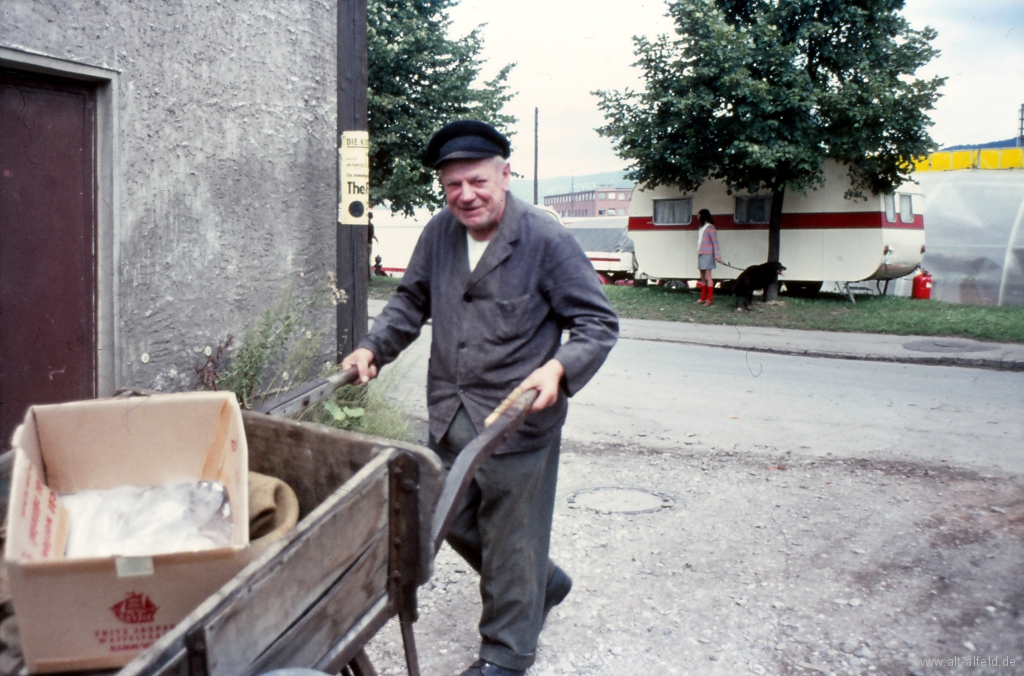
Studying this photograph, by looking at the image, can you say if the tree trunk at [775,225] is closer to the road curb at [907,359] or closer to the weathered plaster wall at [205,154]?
the road curb at [907,359]

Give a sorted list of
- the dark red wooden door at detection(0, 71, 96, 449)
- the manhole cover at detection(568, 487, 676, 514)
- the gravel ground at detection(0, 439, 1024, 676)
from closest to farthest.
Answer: the gravel ground at detection(0, 439, 1024, 676) → the dark red wooden door at detection(0, 71, 96, 449) → the manhole cover at detection(568, 487, 676, 514)

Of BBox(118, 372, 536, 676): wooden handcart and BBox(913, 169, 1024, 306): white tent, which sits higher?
BBox(913, 169, 1024, 306): white tent

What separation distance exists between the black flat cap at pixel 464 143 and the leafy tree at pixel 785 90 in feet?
46.2

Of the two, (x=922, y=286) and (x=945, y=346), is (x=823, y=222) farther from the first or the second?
(x=945, y=346)

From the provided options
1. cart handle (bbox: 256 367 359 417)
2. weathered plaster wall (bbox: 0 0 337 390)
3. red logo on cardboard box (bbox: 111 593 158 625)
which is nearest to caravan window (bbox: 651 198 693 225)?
weathered plaster wall (bbox: 0 0 337 390)

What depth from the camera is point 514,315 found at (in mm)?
3012

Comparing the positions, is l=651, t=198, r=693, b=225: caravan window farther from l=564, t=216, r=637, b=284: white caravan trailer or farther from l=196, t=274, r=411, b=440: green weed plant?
l=196, t=274, r=411, b=440: green weed plant

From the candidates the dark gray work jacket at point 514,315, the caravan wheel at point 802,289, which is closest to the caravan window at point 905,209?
the caravan wheel at point 802,289

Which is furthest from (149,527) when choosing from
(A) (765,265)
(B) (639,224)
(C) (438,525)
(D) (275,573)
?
(B) (639,224)

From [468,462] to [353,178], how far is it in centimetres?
412

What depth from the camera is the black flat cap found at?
2867mm

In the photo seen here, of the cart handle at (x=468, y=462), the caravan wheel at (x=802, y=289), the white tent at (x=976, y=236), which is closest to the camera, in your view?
the cart handle at (x=468, y=462)

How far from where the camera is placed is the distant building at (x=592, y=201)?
12219 centimetres

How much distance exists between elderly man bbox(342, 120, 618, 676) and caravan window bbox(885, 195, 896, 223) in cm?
1795
